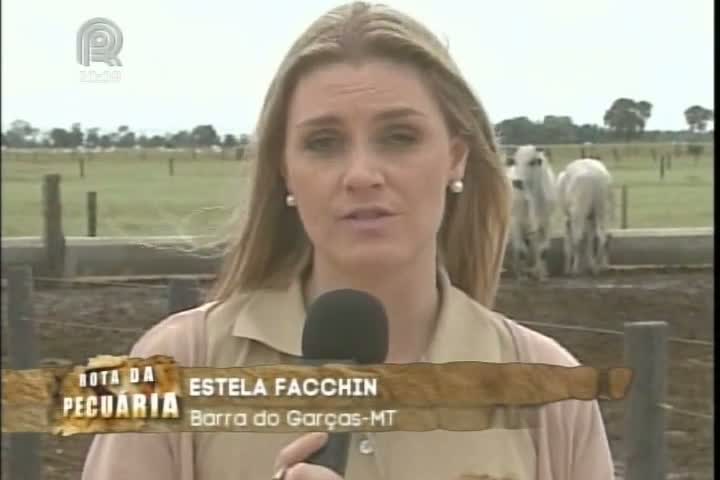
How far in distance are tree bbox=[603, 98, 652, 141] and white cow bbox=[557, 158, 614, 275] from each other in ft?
0.17

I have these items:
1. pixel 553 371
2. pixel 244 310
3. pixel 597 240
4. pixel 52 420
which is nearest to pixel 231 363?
pixel 244 310

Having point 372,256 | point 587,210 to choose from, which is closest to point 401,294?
point 372,256

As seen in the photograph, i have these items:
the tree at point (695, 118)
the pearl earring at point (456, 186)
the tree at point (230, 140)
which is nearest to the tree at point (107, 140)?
the tree at point (230, 140)

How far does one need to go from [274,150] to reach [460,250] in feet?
0.68

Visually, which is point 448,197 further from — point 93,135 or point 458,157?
point 93,135

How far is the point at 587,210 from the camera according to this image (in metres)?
1.44

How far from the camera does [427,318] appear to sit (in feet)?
4.26

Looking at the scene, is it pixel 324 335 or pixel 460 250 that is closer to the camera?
pixel 324 335

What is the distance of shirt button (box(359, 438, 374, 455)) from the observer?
1.25 m

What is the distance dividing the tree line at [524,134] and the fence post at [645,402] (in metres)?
0.21

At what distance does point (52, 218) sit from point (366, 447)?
1.23ft

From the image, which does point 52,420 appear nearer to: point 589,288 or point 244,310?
point 244,310

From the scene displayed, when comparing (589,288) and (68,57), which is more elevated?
(68,57)

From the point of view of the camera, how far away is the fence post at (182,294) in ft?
4.28
